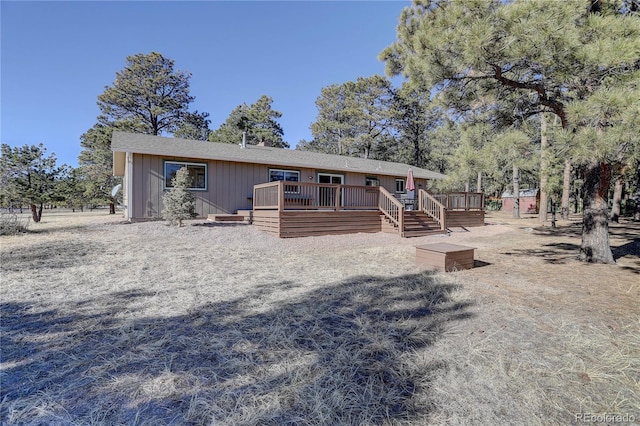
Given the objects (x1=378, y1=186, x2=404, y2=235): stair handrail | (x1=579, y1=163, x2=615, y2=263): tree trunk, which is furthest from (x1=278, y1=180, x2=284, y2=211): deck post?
(x1=579, y1=163, x2=615, y2=263): tree trunk

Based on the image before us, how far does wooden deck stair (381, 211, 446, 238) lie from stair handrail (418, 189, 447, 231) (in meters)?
0.16

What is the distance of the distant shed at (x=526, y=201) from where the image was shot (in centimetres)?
2958

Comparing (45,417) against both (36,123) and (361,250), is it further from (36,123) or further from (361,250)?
(36,123)

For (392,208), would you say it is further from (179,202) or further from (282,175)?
(179,202)

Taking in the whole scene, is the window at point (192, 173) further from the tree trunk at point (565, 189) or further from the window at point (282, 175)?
the tree trunk at point (565, 189)

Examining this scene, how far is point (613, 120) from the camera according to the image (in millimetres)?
3781

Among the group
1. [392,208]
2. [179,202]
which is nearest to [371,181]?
[392,208]

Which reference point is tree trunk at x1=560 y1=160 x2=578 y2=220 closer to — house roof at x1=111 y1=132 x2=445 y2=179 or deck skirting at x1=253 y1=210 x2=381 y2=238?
house roof at x1=111 y1=132 x2=445 y2=179

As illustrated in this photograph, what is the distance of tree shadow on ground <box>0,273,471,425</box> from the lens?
5.60 ft

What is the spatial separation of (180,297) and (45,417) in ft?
6.55

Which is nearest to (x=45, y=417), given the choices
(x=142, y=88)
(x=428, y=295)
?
(x=428, y=295)

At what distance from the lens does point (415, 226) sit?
35.4 feet

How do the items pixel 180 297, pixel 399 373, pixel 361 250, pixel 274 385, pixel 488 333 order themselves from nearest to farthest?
pixel 274 385, pixel 399 373, pixel 488 333, pixel 180 297, pixel 361 250

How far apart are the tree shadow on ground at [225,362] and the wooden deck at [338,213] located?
5.64 metres
